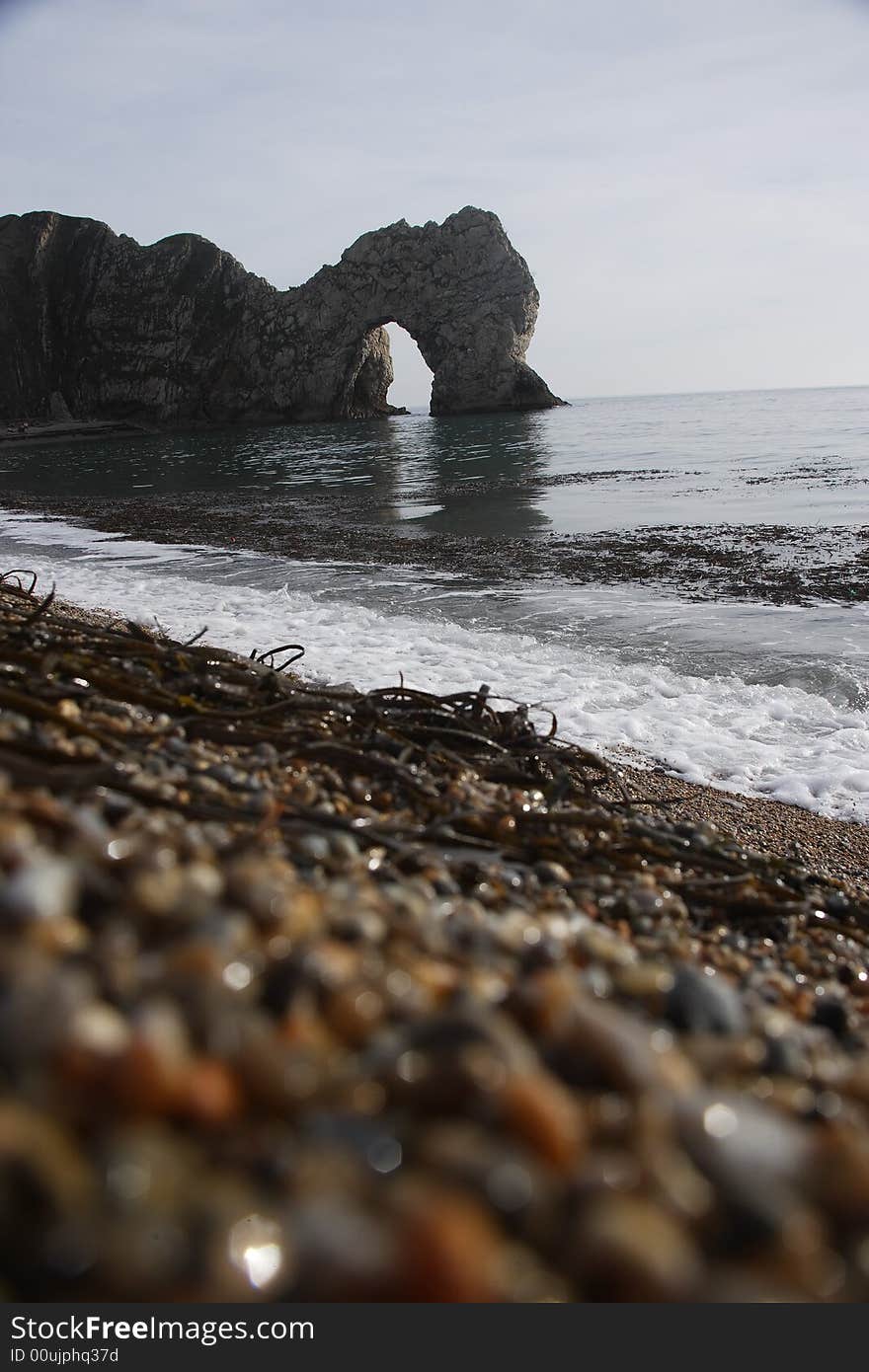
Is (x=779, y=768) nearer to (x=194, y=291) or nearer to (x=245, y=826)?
(x=245, y=826)

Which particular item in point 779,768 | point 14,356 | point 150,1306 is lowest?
point 779,768

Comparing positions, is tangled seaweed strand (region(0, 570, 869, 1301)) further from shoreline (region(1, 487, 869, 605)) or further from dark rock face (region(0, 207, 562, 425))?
dark rock face (region(0, 207, 562, 425))

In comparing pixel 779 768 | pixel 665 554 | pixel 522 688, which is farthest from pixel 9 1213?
pixel 665 554

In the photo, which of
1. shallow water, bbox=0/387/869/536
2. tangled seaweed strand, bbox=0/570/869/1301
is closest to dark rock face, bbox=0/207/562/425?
shallow water, bbox=0/387/869/536

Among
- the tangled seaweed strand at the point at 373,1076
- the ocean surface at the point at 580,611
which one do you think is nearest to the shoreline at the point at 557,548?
the ocean surface at the point at 580,611

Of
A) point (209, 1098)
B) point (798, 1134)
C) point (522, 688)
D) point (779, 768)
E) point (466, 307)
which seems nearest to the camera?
point (209, 1098)

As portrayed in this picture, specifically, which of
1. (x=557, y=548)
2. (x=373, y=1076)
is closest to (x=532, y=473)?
(x=557, y=548)

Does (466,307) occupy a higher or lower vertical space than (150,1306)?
higher

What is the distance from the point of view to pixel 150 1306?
74 cm

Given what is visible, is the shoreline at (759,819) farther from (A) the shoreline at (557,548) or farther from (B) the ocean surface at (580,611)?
(A) the shoreline at (557,548)

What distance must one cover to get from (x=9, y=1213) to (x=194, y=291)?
260 feet

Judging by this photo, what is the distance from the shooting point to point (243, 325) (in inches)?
2749

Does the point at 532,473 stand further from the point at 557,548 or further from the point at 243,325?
the point at 243,325

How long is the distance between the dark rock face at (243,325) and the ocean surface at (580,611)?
4757 centimetres
